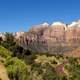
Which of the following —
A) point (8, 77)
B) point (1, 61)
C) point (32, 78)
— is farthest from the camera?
point (1, 61)

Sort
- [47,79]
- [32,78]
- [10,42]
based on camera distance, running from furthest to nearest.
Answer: [10,42] < [47,79] < [32,78]

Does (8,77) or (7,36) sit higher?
(7,36)

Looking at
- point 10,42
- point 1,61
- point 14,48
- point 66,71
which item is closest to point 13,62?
point 1,61

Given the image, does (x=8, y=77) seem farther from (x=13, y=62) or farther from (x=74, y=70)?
(x=74, y=70)

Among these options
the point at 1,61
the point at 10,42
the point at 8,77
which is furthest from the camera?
the point at 10,42

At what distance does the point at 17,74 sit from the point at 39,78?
7.87 m

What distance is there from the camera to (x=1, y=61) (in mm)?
43094

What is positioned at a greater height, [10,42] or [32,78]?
[10,42]

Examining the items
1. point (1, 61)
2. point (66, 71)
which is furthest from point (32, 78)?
point (66, 71)

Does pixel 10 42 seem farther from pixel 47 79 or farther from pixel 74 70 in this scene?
pixel 47 79

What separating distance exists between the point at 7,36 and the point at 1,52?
29.6 metres

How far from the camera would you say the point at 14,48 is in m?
71.8

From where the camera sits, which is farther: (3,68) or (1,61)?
(1,61)

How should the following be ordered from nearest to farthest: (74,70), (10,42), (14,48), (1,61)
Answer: (1,61) < (74,70) < (14,48) < (10,42)
